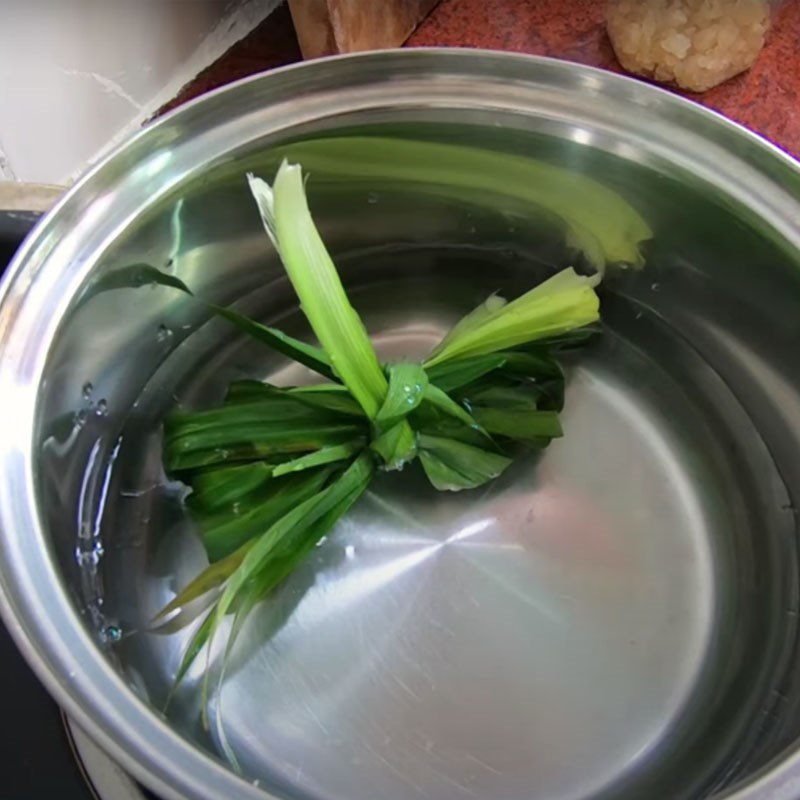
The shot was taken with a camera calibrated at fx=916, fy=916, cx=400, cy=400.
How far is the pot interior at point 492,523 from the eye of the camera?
667 mm

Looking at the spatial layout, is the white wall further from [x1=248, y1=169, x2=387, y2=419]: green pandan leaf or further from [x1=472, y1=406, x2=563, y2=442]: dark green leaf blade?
[x1=472, y1=406, x2=563, y2=442]: dark green leaf blade

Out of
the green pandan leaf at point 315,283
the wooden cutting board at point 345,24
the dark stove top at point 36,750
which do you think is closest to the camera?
the dark stove top at point 36,750

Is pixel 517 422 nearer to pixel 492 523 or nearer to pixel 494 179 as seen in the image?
pixel 492 523

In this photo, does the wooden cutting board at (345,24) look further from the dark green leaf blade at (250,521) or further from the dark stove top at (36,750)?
the dark stove top at (36,750)

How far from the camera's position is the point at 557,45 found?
96 centimetres

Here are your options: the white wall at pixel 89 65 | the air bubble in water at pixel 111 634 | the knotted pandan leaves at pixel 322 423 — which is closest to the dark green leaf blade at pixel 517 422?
the knotted pandan leaves at pixel 322 423

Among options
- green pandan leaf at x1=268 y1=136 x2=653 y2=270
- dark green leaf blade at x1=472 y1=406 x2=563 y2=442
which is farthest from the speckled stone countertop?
dark green leaf blade at x1=472 y1=406 x2=563 y2=442

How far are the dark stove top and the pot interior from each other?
6 cm

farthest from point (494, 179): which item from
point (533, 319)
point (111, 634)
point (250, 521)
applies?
point (111, 634)

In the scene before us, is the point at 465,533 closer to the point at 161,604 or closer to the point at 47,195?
the point at 161,604

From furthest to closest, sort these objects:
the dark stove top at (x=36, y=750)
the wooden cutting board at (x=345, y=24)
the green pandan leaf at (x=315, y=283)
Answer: the wooden cutting board at (x=345, y=24)
the green pandan leaf at (x=315, y=283)
the dark stove top at (x=36, y=750)

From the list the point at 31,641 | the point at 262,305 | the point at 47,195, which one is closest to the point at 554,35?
the point at 262,305

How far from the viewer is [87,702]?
1.62 feet

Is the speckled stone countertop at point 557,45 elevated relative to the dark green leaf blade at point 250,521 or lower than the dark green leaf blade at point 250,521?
elevated
